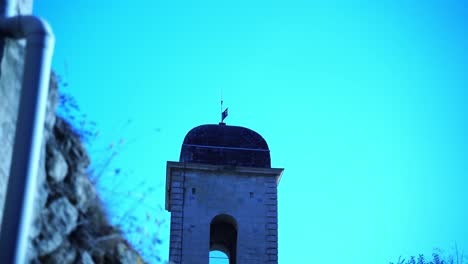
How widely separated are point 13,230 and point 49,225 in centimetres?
71

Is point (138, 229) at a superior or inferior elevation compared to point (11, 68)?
inferior

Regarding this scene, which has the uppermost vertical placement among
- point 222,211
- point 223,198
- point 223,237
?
point 223,198

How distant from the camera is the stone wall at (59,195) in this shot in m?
5.04

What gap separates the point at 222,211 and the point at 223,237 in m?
1.22

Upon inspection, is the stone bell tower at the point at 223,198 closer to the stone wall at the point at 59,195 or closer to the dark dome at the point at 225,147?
the dark dome at the point at 225,147

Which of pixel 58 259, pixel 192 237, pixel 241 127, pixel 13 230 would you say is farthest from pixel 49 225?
pixel 241 127

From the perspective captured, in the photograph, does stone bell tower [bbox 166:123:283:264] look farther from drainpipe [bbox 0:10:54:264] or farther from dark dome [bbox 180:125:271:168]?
drainpipe [bbox 0:10:54:264]

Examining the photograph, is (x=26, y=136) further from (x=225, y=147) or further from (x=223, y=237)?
(x=223, y=237)

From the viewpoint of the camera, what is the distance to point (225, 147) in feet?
66.6

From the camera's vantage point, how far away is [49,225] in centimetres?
518

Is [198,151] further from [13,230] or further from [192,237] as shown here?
[13,230]

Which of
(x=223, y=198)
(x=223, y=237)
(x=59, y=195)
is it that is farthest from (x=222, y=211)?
(x=59, y=195)

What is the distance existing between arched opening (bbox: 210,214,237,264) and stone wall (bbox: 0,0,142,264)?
1441 centimetres

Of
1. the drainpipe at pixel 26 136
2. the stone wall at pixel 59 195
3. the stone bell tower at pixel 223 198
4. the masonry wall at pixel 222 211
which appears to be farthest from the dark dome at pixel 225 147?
the drainpipe at pixel 26 136
